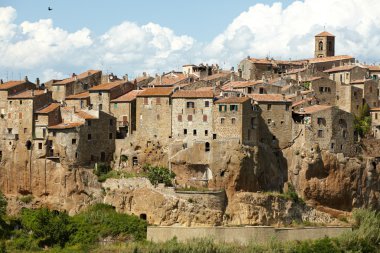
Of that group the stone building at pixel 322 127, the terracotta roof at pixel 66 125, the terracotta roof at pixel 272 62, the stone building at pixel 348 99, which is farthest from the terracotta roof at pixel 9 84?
the stone building at pixel 348 99

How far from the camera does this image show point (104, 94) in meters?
92.4

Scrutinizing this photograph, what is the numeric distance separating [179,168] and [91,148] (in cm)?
741

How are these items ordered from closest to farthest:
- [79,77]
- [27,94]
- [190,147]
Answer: [190,147], [27,94], [79,77]

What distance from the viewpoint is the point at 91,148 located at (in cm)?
8844

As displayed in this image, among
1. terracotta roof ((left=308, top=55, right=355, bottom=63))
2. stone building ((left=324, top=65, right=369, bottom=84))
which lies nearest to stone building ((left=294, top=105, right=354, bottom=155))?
stone building ((left=324, top=65, right=369, bottom=84))

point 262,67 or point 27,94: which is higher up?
point 262,67

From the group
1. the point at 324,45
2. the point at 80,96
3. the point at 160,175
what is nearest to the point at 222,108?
the point at 160,175

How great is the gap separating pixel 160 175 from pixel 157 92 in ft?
24.4

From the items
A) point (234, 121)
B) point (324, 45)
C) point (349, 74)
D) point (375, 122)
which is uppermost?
point (324, 45)

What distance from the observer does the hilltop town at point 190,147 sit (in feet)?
279

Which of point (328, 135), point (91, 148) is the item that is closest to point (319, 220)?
point (328, 135)

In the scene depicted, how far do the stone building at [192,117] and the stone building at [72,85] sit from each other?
12.9 m

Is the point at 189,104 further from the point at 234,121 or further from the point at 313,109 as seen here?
the point at 313,109

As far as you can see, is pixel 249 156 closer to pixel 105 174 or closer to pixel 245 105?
pixel 245 105
